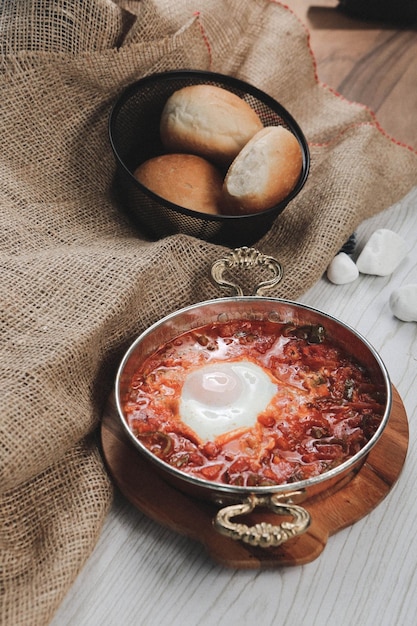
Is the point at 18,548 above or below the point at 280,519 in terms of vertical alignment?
below

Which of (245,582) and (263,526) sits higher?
(263,526)

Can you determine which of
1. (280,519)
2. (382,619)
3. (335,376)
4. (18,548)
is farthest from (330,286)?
(18,548)

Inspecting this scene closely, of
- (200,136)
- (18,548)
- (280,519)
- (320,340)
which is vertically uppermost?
(200,136)

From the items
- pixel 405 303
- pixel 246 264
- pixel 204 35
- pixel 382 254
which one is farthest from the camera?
pixel 204 35

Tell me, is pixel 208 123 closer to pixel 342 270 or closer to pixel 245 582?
pixel 342 270

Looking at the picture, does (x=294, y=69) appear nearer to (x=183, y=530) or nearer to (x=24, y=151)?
(x=24, y=151)

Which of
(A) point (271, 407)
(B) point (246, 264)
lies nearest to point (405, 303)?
(B) point (246, 264)

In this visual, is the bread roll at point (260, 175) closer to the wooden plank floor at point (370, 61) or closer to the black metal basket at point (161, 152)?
the black metal basket at point (161, 152)

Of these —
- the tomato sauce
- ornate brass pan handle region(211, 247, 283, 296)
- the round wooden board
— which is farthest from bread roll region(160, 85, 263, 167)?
the round wooden board
